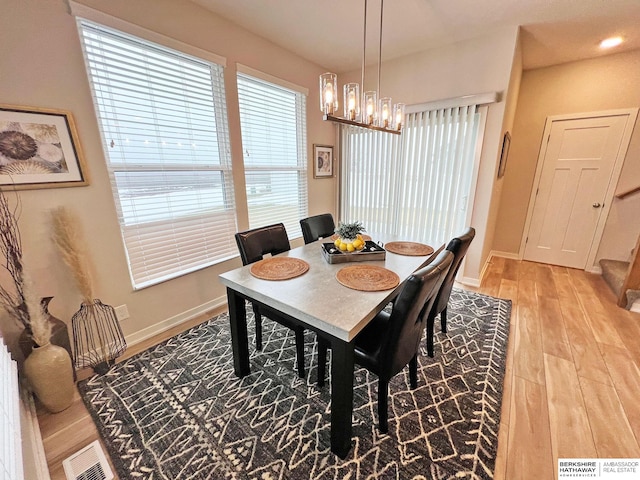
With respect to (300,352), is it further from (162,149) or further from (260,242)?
(162,149)

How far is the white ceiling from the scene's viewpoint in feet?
6.92

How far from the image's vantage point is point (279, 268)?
166 cm

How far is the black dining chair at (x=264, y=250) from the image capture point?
1.69 meters

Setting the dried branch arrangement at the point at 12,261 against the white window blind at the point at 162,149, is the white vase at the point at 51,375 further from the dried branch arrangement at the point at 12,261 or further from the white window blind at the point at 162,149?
the white window blind at the point at 162,149

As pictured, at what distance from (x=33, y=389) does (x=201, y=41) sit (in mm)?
2714

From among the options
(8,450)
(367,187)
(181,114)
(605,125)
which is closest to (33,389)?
(8,450)

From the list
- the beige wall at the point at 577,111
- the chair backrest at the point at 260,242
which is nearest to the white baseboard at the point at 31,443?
the chair backrest at the point at 260,242

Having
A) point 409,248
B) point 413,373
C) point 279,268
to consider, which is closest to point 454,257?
point 409,248

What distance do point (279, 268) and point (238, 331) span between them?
0.48 m

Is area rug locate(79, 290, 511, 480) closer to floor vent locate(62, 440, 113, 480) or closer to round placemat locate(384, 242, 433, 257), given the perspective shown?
floor vent locate(62, 440, 113, 480)

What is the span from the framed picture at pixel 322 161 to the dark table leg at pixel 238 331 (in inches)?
96.7

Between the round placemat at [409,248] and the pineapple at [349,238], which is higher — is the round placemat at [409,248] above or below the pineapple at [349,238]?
below

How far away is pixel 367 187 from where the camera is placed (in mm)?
3771

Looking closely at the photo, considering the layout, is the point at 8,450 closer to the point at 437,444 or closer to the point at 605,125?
the point at 437,444
